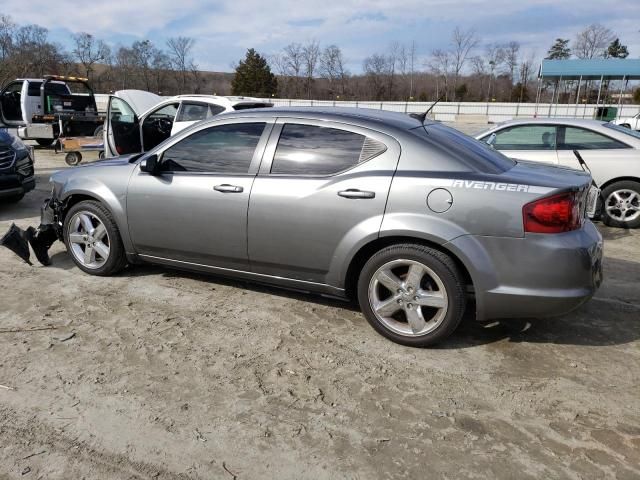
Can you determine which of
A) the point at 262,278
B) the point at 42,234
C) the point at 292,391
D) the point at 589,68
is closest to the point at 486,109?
the point at 589,68

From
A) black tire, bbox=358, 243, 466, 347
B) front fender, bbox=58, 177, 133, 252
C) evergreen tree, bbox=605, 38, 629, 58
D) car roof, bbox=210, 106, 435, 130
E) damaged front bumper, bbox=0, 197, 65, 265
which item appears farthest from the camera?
evergreen tree, bbox=605, 38, 629, 58

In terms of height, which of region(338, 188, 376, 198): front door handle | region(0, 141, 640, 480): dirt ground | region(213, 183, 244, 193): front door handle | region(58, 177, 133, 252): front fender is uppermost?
region(338, 188, 376, 198): front door handle

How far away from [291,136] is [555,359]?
250 centimetres

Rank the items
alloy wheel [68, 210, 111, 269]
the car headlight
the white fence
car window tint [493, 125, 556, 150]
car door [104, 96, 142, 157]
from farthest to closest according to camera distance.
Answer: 1. the white fence
2. car door [104, 96, 142, 157]
3. car window tint [493, 125, 556, 150]
4. the car headlight
5. alloy wheel [68, 210, 111, 269]

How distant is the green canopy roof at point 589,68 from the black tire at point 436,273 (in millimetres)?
36817

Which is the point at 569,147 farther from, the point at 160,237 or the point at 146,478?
the point at 146,478

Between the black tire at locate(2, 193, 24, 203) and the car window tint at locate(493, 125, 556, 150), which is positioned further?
the car window tint at locate(493, 125, 556, 150)

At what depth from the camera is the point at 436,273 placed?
11.3 ft

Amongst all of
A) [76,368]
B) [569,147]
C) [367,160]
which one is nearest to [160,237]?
[76,368]

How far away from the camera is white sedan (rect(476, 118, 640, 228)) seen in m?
7.09

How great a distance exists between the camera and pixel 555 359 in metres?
3.51

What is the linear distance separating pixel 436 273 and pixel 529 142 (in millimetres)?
5080

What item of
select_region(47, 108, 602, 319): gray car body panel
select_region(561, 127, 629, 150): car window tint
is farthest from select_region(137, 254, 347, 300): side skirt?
select_region(561, 127, 629, 150): car window tint

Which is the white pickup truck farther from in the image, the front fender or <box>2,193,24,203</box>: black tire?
the front fender
